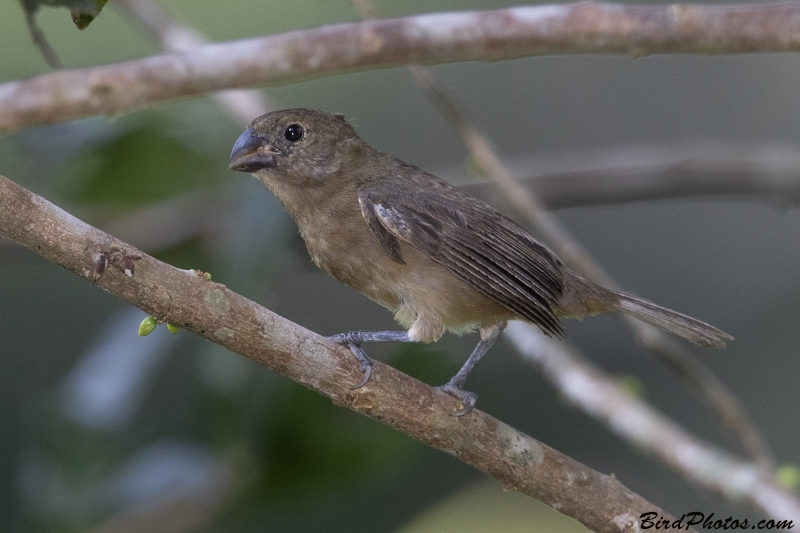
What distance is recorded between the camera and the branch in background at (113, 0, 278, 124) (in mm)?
4875

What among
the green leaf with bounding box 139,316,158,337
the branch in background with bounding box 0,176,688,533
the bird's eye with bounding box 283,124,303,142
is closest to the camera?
the branch in background with bounding box 0,176,688,533

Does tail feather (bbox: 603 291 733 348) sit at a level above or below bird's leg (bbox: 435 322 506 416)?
above

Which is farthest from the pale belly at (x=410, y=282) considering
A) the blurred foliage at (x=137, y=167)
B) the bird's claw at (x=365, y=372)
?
the blurred foliage at (x=137, y=167)

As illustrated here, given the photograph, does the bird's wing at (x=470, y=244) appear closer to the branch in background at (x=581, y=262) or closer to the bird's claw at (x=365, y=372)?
the branch in background at (x=581, y=262)

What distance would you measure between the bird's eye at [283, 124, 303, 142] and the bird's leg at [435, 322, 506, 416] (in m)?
1.11

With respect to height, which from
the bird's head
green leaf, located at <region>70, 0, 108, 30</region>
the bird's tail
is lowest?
green leaf, located at <region>70, 0, 108, 30</region>

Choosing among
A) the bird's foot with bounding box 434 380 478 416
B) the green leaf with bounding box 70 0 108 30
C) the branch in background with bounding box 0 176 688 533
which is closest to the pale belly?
the bird's foot with bounding box 434 380 478 416

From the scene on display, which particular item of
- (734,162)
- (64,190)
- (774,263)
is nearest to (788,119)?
(774,263)

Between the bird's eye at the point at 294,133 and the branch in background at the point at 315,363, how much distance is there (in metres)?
1.28

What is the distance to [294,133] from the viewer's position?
3668mm

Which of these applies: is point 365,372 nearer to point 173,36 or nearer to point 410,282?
point 410,282

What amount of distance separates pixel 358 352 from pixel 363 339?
301 millimetres

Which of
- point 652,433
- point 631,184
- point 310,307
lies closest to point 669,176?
point 631,184

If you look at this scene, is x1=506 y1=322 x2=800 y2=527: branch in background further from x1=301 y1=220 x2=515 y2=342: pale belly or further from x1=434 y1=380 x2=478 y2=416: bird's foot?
x1=434 y1=380 x2=478 y2=416: bird's foot
